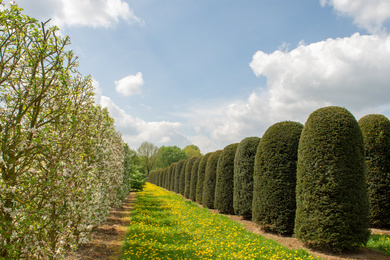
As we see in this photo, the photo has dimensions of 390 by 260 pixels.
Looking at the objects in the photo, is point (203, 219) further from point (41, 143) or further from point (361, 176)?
point (41, 143)

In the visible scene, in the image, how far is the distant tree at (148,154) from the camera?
72.1 metres

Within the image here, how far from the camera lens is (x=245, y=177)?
37.9ft

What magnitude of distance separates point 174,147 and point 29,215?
260 feet

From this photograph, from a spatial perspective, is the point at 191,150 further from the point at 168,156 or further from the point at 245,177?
the point at 245,177

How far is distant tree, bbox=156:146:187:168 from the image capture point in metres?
72.3

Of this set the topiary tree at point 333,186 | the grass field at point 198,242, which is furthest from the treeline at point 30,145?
the topiary tree at point 333,186

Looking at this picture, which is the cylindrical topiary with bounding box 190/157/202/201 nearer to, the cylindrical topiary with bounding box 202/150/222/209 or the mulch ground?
the cylindrical topiary with bounding box 202/150/222/209

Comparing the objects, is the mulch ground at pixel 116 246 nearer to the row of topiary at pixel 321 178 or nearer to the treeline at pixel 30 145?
the row of topiary at pixel 321 178

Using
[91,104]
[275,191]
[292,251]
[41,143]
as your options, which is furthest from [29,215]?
[275,191]

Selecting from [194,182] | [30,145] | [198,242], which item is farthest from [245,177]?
[30,145]

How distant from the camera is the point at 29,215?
124 inches

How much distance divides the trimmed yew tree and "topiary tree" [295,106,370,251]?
399cm

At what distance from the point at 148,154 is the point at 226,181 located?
61.3 meters

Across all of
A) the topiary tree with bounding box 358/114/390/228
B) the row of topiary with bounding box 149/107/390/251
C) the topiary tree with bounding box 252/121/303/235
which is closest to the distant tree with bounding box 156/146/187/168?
the row of topiary with bounding box 149/107/390/251
